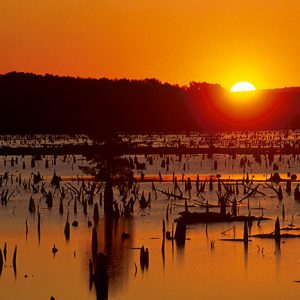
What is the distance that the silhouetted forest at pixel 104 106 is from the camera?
113750 mm

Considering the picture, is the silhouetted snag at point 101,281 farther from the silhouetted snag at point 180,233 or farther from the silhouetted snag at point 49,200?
the silhouetted snag at point 49,200

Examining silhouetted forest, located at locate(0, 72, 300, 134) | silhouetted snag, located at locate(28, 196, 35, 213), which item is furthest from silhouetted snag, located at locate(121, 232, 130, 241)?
silhouetted forest, located at locate(0, 72, 300, 134)

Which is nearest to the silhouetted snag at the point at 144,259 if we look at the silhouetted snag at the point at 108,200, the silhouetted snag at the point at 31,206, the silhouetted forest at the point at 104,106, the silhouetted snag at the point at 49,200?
the silhouetted snag at the point at 108,200

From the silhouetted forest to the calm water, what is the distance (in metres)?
73.1

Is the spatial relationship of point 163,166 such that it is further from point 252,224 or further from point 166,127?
point 166,127

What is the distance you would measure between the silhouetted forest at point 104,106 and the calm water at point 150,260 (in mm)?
73096

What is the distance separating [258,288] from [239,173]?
82.0 ft

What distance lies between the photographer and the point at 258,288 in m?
17.8

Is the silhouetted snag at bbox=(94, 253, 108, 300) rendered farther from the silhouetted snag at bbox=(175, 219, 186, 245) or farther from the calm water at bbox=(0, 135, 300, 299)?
the silhouetted snag at bbox=(175, 219, 186, 245)

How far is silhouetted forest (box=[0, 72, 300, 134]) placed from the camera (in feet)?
373

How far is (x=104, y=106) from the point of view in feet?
413

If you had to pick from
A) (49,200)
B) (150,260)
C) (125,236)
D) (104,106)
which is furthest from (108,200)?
(104,106)

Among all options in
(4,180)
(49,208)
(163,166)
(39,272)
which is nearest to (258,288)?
(39,272)

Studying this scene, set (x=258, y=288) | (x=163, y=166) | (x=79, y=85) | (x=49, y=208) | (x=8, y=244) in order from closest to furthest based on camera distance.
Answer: (x=258, y=288)
(x=8, y=244)
(x=49, y=208)
(x=163, y=166)
(x=79, y=85)
